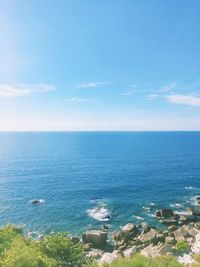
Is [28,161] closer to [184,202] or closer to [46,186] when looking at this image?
[46,186]

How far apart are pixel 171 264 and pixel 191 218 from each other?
140 ft

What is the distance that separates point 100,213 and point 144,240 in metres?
19.1

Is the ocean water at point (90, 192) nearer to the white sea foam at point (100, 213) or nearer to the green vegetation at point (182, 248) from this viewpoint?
the white sea foam at point (100, 213)

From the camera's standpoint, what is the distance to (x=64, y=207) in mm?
78875

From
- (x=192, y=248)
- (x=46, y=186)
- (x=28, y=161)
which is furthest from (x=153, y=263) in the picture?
(x=28, y=161)

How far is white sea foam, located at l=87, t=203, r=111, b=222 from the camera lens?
7025cm

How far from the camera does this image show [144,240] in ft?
187

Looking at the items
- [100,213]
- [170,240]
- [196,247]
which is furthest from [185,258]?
[100,213]

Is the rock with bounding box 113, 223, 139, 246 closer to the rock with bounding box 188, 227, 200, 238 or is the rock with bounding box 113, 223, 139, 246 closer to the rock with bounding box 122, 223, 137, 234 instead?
the rock with bounding box 122, 223, 137, 234

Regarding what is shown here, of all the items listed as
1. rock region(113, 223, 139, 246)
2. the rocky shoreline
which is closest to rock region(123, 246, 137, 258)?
the rocky shoreline

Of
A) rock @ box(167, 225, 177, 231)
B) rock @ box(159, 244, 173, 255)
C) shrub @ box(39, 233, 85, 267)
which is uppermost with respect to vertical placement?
shrub @ box(39, 233, 85, 267)

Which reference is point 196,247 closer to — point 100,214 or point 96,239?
point 96,239

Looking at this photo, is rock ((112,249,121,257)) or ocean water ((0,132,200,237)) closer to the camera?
rock ((112,249,121,257))

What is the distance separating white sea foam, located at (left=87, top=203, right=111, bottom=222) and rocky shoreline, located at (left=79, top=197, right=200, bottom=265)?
6664 millimetres
